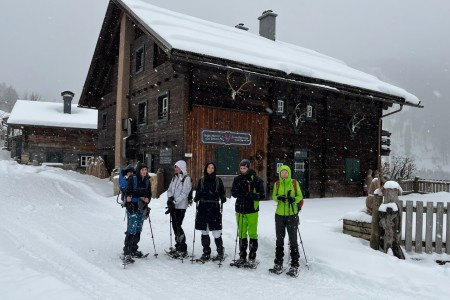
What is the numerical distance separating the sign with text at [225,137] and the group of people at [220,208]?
22.4 ft

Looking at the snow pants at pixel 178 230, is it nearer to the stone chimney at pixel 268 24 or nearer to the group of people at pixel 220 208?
the group of people at pixel 220 208

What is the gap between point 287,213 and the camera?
607 cm

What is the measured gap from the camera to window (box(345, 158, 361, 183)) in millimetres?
18031

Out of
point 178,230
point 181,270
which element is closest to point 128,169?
point 178,230

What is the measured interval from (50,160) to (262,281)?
1176 inches

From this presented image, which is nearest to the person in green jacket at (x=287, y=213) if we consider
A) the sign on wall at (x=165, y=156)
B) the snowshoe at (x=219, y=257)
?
the snowshoe at (x=219, y=257)

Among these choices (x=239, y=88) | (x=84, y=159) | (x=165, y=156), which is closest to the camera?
(x=239, y=88)

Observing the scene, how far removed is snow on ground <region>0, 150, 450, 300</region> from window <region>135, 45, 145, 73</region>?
31.7ft

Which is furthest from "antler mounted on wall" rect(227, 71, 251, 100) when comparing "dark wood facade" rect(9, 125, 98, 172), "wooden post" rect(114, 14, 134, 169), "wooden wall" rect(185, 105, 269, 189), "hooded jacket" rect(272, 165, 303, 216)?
"dark wood facade" rect(9, 125, 98, 172)

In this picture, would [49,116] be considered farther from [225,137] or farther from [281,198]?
[281,198]

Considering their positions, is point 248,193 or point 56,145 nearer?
point 248,193

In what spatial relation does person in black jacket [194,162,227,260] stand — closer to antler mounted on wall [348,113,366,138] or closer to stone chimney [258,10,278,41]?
antler mounted on wall [348,113,366,138]

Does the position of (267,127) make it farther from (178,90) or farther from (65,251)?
(65,251)

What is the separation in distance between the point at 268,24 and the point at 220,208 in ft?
56.2
